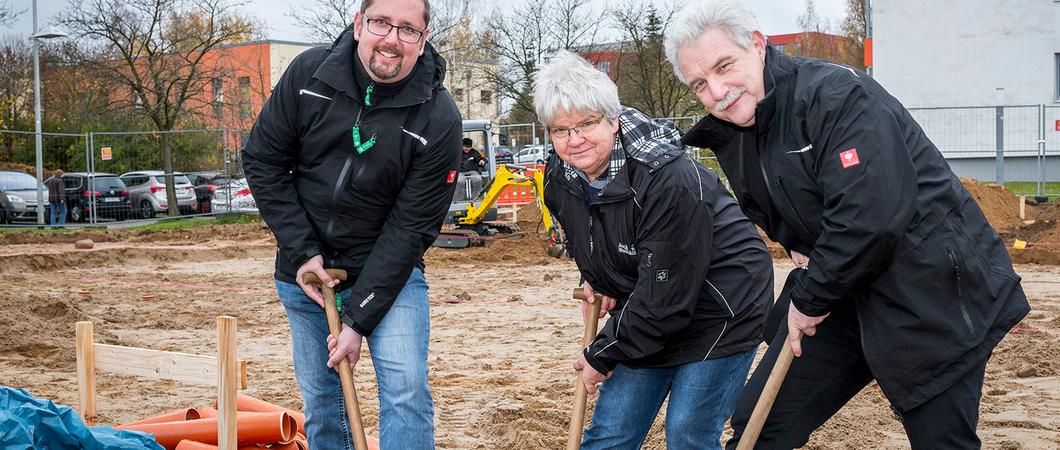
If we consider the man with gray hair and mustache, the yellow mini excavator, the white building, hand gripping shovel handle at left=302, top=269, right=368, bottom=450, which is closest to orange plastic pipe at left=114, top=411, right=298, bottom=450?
hand gripping shovel handle at left=302, top=269, right=368, bottom=450

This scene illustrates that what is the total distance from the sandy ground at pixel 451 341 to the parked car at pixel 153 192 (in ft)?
29.4

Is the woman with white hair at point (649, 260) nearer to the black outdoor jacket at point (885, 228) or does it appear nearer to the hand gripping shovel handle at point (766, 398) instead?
the hand gripping shovel handle at point (766, 398)

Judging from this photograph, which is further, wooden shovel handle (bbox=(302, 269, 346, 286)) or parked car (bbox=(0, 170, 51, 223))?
parked car (bbox=(0, 170, 51, 223))

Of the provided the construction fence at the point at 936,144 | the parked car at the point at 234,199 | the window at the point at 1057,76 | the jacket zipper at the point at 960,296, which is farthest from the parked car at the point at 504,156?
the jacket zipper at the point at 960,296

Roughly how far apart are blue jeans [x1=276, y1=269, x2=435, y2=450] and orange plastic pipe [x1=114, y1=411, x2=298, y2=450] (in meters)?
0.69

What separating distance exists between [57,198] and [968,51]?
904 inches

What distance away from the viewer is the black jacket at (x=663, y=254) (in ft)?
10.7

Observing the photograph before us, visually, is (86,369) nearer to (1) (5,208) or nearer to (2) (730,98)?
(2) (730,98)

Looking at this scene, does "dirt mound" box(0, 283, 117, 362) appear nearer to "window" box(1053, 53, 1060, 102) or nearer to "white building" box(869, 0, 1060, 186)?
"white building" box(869, 0, 1060, 186)

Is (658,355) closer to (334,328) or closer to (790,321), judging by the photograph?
(790,321)

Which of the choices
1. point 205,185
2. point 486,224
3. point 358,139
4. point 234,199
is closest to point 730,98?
point 358,139

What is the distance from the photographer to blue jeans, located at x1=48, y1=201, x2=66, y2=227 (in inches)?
909

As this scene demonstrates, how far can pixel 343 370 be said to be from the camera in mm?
3918

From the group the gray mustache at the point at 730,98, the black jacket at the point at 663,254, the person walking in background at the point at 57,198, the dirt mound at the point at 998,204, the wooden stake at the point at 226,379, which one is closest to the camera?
the gray mustache at the point at 730,98
